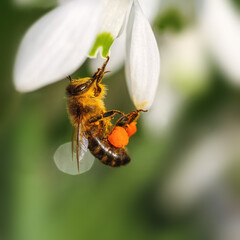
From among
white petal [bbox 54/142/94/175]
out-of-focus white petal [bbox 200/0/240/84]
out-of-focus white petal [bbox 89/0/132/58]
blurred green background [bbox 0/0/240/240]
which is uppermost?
out-of-focus white petal [bbox 89/0/132/58]

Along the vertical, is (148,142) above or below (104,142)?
below

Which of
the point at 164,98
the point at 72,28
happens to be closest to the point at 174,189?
the point at 164,98

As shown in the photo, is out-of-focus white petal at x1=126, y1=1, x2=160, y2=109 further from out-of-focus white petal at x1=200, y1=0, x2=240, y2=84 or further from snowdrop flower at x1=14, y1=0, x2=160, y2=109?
out-of-focus white petal at x1=200, y1=0, x2=240, y2=84

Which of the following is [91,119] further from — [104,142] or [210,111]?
[210,111]

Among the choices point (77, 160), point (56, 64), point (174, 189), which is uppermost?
point (56, 64)

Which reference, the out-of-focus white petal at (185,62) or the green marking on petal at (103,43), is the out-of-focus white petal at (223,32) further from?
the green marking on petal at (103,43)

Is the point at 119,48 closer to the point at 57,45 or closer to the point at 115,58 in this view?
the point at 115,58

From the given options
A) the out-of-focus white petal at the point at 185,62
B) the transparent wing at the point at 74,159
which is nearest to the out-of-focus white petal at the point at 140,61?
the transparent wing at the point at 74,159

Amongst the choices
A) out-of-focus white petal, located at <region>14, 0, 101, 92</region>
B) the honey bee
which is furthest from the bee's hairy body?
out-of-focus white petal, located at <region>14, 0, 101, 92</region>

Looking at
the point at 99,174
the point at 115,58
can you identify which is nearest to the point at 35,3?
the point at 115,58
